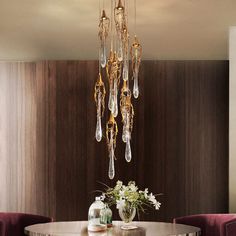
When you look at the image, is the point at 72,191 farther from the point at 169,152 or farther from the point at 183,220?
the point at 183,220

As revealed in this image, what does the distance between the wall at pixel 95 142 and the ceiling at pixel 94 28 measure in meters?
0.18

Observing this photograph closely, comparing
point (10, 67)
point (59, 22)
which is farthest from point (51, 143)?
point (59, 22)

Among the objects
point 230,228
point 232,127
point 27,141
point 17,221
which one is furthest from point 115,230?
point 27,141

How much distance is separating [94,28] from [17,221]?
2152mm

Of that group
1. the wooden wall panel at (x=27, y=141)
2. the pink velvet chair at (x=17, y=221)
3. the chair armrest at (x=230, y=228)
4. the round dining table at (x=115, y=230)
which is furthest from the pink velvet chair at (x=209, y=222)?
the wooden wall panel at (x=27, y=141)

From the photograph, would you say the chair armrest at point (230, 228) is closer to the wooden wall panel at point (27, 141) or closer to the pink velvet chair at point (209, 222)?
the pink velvet chair at point (209, 222)

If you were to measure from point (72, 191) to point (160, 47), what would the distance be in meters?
1.89

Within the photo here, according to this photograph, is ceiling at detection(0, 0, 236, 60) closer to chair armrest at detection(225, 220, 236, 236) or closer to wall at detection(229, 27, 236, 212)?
wall at detection(229, 27, 236, 212)

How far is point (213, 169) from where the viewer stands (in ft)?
21.1

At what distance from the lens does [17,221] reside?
485 cm

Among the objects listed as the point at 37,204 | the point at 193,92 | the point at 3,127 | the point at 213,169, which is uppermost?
the point at 193,92

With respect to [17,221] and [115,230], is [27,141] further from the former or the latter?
[115,230]

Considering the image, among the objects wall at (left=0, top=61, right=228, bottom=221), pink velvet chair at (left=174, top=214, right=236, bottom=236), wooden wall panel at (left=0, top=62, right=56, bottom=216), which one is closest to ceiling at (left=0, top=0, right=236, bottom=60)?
wall at (left=0, top=61, right=228, bottom=221)

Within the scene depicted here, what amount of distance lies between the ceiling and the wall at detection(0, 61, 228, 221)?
183mm
